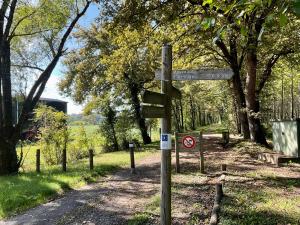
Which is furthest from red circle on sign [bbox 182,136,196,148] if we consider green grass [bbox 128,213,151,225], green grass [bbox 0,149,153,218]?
green grass [bbox 0,149,153,218]

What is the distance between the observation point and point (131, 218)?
7883 millimetres

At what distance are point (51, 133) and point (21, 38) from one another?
5.77 meters

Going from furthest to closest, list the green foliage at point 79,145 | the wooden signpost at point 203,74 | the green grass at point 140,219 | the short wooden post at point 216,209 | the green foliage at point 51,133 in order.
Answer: the green foliage at point 79,145 < the green foliage at point 51,133 < the green grass at point 140,219 < the short wooden post at point 216,209 < the wooden signpost at point 203,74

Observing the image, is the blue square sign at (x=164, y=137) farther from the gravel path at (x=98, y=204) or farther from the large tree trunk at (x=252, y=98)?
the large tree trunk at (x=252, y=98)

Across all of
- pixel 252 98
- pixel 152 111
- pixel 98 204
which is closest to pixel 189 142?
pixel 98 204

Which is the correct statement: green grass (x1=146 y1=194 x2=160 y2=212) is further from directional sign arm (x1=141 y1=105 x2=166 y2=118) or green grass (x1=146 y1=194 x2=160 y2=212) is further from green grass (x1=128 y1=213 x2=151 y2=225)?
directional sign arm (x1=141 y1=105 x2=166 y2=118)

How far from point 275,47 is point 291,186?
10647 mm

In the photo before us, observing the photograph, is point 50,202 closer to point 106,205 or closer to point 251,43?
point 106,205

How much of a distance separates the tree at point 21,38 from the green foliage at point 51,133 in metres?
2.40

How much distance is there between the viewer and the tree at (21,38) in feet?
52.0

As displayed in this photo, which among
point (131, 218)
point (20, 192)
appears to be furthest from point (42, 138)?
point (131, 218)

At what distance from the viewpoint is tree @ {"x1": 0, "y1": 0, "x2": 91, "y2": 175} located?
52.0ft

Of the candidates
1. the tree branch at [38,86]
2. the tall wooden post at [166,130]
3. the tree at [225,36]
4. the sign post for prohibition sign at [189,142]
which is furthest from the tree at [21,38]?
the tall wooden post at [166,130]

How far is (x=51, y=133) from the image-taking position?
63.2 feet
